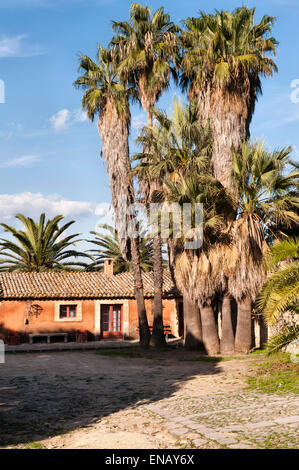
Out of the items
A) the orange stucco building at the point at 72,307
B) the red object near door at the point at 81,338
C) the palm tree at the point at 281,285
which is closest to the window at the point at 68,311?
the orange stucco building at the point at 72,307

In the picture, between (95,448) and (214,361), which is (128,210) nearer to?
(214,361)

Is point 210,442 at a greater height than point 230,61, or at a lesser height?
lesser

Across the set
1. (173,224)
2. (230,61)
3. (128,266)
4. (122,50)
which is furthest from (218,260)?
(128,266)

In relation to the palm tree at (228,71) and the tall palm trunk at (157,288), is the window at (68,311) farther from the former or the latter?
the palm tree at (228,71)

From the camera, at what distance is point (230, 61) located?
17.5 m

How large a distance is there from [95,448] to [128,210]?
49.1ft

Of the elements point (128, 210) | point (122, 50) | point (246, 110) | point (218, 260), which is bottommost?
point (218, 260)

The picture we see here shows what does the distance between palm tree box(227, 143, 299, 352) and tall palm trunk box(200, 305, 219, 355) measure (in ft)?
5.06

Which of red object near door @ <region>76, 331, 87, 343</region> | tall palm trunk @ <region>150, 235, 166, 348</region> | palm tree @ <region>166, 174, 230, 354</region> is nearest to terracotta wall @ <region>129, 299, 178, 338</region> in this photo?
red object near door @ <region>76, 331, 87, 343</region>

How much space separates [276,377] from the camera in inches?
451

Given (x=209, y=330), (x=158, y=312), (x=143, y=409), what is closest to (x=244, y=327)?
(x=209, y=330)

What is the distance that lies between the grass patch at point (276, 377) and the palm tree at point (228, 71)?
22.0 feet

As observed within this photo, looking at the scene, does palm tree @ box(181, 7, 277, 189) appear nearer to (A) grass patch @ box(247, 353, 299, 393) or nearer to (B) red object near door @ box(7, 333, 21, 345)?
(A) grass patch @ box(247, 353, 299, 393)

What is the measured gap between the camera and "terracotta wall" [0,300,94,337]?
23781 mm
